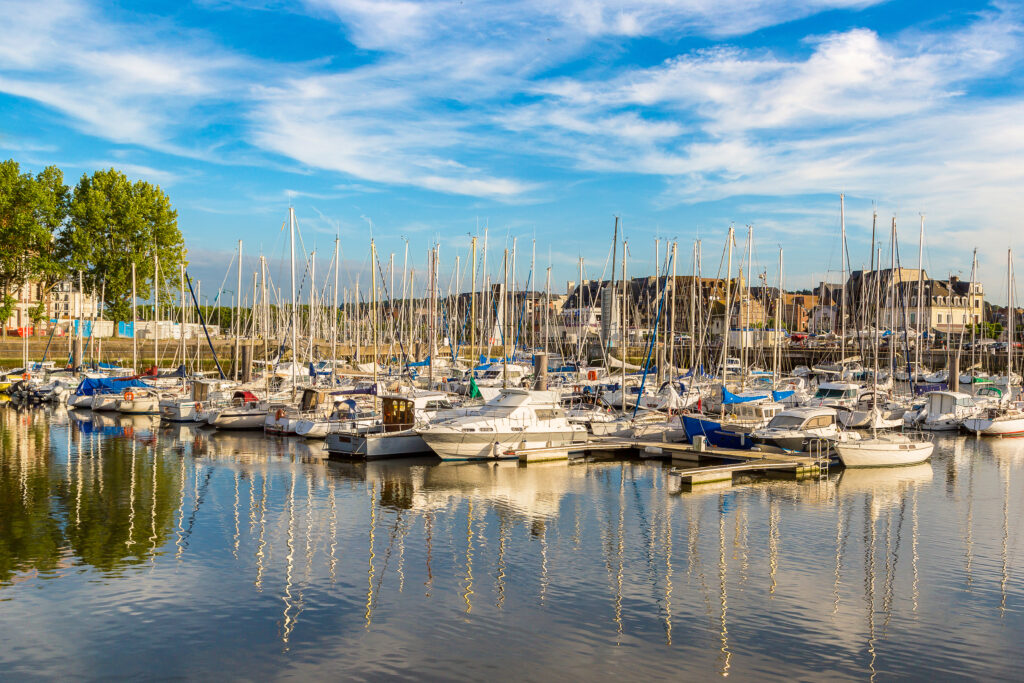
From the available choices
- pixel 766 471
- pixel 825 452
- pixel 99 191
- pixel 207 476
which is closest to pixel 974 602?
pixel 766 471

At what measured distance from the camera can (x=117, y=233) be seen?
87.4 meters

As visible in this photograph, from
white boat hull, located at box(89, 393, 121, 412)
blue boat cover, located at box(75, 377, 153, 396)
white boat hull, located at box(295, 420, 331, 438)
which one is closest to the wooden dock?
white boat hull, located at box(295, 420, 331, 438)

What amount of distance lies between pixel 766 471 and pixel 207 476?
22.4m

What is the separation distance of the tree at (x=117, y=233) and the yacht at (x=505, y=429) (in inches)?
2386

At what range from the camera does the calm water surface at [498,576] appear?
15180mm

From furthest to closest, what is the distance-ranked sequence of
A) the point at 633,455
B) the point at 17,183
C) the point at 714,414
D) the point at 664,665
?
the point at 17,183, the point at 714,414, the point at 633,455, the point at 664,665

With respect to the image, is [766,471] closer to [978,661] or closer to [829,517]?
[829,517]

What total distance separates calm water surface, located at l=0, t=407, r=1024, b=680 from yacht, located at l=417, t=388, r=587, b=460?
2009 millimetres

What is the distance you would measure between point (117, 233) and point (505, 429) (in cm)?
6508

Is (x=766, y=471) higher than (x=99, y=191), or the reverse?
(x=99, y=191)

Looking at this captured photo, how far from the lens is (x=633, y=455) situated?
133 feet

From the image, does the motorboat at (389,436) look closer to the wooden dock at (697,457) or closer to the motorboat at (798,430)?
the wooden dock at (697,457)

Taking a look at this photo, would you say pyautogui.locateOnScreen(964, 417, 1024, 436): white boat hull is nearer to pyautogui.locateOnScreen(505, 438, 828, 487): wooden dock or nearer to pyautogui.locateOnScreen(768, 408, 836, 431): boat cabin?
pyautogui.locateOnScreen(768, 408, 836, 431): boat cabin


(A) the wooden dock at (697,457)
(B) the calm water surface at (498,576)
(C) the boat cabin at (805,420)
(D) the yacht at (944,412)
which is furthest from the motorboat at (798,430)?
(D) the yacht at (944,412)
